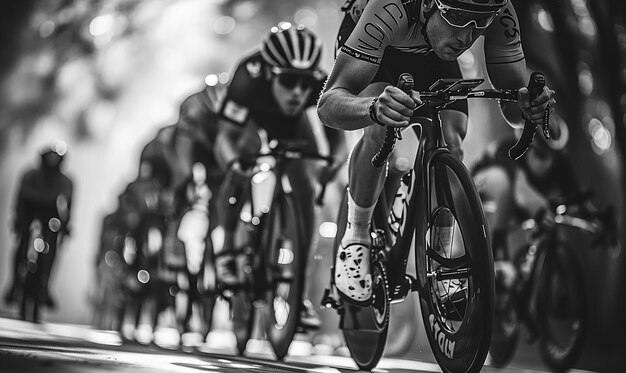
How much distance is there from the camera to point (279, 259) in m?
5.77

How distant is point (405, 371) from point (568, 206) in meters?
1.87

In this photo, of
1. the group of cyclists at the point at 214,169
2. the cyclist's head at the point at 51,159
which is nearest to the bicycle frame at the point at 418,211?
the group of cyclists at the point at 214,169

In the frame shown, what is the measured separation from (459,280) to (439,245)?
0.22 meters

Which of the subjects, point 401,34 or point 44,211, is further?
point 44,211

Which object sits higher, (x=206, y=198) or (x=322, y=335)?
(x=206, y=198)

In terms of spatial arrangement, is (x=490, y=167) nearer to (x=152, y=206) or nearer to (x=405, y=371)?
(x=405, y=371)

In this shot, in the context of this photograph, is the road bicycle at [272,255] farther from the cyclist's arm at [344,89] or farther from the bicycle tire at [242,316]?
the cyclist's arm at [344,89]

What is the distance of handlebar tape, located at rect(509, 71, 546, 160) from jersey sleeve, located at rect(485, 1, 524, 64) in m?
0.45

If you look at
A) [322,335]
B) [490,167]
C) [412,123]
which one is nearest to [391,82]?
[412,123]

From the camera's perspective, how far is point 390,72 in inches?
168

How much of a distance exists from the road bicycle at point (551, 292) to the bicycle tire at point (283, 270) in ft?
5.05

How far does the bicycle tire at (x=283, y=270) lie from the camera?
212 inches

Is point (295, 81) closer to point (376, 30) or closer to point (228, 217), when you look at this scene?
point (228, 217)

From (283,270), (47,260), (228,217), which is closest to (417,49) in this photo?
(283,270)
